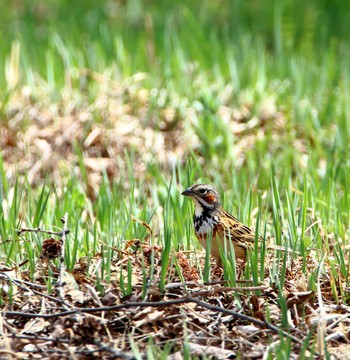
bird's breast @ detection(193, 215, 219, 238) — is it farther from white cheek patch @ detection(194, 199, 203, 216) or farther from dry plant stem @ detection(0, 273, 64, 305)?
dry plant stem @ detection(0, 273, 64, 305)

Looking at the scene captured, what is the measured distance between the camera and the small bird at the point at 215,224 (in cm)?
509

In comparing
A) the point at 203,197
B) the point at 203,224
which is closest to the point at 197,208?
the point at 203,197

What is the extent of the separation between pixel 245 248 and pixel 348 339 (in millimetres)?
994

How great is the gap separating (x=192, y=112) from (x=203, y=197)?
3.06 m

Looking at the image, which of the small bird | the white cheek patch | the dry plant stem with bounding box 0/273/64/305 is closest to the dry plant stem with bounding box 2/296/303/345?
the dry plant stem with bounding box 0/273/64/305

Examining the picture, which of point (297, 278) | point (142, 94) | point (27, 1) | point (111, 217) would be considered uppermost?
Result: point (27, 1)

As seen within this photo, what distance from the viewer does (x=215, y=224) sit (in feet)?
17.0

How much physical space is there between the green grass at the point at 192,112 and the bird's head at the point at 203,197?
20cm

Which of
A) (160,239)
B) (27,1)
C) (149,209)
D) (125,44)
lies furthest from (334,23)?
(160,239)

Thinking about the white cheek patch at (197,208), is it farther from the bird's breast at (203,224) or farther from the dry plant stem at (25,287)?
the dry plant stem at (25,287)

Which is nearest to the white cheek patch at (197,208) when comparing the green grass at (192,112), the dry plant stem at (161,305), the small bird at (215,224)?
the small bird at (215,224)

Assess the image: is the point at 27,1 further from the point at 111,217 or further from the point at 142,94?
the point at 111,217

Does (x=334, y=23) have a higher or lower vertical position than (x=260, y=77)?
higher

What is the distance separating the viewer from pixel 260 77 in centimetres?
880
